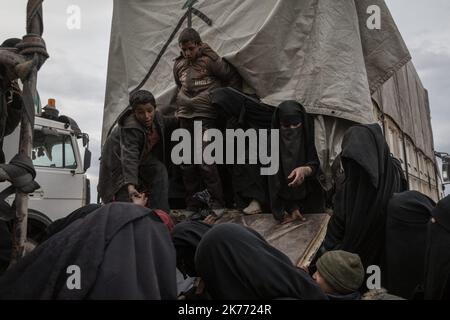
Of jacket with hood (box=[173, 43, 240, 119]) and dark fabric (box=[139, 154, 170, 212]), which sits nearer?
dark fabric (box=[139, 154, 170, 212])

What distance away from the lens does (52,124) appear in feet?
19.2

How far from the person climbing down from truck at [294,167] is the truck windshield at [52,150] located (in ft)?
11.5

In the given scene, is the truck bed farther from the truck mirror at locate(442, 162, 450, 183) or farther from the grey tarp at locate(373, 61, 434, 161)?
the truck mirror at locate(442, 162, 450, 183)

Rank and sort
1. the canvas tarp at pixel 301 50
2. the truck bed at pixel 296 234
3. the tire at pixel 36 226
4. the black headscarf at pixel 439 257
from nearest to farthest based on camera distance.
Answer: the black headscarf at pixel 439 257 → the truck bed at pixel 296 234 → the canvas tarp at pixel 301 50 → the tire at pixel 36 226

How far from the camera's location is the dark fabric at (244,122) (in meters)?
3.68

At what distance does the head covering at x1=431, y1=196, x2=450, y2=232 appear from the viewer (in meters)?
2.08

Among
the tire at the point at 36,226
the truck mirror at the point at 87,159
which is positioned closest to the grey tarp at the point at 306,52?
the truck mirror at the point at 87,159

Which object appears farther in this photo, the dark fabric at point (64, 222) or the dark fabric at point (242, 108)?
the dark fabric at point (242, 108)

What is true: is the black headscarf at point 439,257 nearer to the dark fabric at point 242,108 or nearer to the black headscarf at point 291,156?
the black headscarf at point 291,156

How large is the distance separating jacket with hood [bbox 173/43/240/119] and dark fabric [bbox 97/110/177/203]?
1.02 ft

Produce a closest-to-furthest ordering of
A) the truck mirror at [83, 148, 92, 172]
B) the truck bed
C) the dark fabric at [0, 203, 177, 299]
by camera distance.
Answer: the dark fabric at [0, 203, 177, 299] → the truck bed → the truck mirror at [83, 148, 92, 172]

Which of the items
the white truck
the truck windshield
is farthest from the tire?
the truck windshield

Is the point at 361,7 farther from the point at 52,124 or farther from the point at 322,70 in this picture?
the point at 52,124

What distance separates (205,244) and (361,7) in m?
3.23
